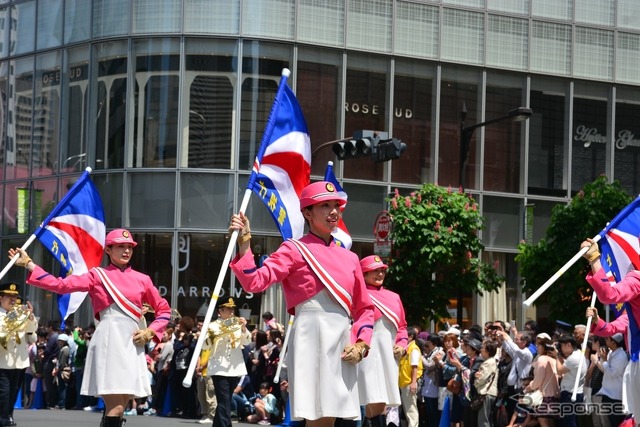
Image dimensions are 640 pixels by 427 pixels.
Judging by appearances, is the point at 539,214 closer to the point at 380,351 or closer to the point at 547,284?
the point at 380,351

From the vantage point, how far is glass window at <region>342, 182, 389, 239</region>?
30844 mm

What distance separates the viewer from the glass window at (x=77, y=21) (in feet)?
103

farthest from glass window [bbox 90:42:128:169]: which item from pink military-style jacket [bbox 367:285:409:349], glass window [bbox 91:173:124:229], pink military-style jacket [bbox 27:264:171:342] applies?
pink military-style jacket [bbox 27:264:171:342]

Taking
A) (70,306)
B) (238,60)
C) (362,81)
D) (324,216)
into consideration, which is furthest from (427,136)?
(324,216)

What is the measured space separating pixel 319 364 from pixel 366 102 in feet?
73.3

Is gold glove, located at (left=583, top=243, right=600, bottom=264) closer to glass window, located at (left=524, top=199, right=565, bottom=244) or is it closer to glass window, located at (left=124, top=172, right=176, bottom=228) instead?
glass window, located at (left=124, top=172, right=176, bottom=228)

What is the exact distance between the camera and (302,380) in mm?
9320

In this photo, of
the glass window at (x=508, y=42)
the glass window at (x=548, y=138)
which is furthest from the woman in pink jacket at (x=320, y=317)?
the glass window at (x=548, y=138)

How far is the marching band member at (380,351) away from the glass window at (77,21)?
743 inches

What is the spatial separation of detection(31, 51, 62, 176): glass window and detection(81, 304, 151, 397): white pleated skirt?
19.9m

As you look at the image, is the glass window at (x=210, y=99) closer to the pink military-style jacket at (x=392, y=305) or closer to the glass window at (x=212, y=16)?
the glass window at (x=212, y=16)

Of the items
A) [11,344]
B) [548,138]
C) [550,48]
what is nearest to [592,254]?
[11,344]

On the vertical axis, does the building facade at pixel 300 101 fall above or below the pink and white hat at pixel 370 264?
above

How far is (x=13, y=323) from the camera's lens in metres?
18.4
